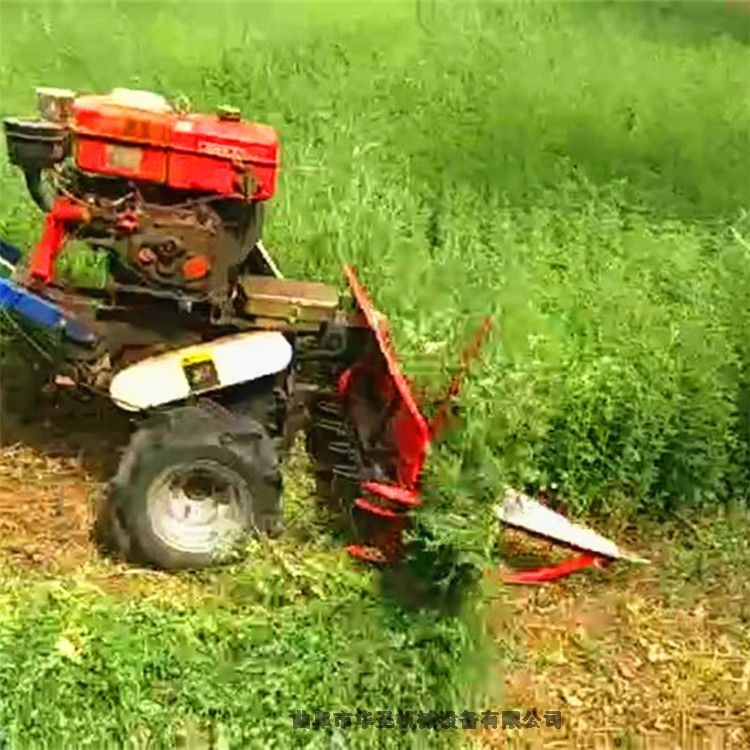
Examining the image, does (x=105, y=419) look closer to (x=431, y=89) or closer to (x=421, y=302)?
(x=421, y=302)

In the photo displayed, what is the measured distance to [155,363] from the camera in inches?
216

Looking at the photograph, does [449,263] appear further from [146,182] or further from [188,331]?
[146,182]

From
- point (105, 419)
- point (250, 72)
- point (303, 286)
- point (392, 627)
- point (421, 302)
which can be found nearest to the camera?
point (392, 627)

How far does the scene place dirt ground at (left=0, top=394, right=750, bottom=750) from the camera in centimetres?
499

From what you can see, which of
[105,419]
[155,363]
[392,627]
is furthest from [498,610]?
[105,419]

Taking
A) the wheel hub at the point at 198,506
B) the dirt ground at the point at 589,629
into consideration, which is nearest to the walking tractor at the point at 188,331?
the wheel hub at the point at 198,506

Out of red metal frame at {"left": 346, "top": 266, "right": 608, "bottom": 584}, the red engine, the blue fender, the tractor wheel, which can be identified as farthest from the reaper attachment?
the blue fender

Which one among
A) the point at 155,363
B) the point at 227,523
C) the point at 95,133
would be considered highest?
the point at 95,133

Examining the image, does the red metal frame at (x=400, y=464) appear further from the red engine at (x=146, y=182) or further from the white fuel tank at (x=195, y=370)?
the red engine at (x=146, y=182)

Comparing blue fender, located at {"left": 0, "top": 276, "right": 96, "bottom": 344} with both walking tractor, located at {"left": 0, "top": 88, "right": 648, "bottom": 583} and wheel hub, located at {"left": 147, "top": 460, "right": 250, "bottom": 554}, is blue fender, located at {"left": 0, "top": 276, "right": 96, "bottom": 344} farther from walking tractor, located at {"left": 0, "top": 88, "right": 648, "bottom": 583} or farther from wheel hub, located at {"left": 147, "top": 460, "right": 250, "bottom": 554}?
wheel hub, located at {"left": 147, "top": 460, "right": 250, "bottom": 554}

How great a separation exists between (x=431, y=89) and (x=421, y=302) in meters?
4.79

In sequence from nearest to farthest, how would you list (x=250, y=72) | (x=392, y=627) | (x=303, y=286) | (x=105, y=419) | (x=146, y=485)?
(x=392, y=627) < (x=146, y=485) < (x=303, y=286) < (x=105, y=419) < (x=250, y=72)

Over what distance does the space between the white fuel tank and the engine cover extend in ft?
1.64

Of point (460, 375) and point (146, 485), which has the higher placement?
point (460, 375)
